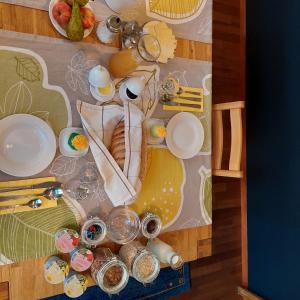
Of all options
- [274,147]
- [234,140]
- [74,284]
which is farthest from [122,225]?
[274,147]

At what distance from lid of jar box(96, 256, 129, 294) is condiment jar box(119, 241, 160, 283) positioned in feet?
0.11

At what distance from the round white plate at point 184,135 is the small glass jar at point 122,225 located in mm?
240

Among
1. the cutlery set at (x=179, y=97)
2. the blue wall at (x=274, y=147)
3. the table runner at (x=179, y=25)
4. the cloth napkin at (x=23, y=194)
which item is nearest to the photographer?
the cloth napkin at (x=23, y=194)

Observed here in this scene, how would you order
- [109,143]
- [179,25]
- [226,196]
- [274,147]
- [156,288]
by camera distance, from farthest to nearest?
[226,196], [274,147], [156,288], [179,25], [109,143]

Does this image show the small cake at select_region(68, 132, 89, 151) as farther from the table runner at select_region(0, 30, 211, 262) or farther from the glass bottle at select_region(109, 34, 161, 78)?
the glass bottle at select_region(109, 34, 161, 78)

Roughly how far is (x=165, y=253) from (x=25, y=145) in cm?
49

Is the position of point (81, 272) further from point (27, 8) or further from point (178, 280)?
point (27, 8)

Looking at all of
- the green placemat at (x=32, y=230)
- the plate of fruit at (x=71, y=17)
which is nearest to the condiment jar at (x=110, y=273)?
the green placemat at (x=32, y=230)

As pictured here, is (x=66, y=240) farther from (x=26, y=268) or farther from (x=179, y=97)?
(x=179, y=97)

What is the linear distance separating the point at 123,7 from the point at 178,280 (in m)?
0.95

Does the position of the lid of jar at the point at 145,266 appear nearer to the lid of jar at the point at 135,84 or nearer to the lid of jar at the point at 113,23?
the lid of jar at the point at 135,84

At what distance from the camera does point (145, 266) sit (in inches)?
33.8

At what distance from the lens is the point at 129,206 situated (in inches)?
35.7

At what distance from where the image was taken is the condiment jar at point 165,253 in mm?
894
